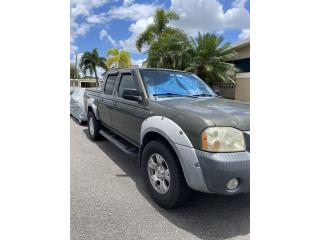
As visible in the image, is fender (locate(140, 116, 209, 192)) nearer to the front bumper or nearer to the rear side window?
the front bumper

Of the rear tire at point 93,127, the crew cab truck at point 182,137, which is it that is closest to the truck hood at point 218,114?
the crew cab truck at point 182,137

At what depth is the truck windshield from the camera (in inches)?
142

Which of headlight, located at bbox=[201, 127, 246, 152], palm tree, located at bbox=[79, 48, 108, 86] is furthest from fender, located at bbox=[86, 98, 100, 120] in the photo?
palm tree, located at bbox=[79, 48, 108, 86]

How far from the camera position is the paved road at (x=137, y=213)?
94.6 inches

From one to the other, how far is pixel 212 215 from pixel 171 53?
1353cm

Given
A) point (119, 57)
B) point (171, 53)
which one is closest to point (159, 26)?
point (171, 53)

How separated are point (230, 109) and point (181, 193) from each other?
1139 millimetres

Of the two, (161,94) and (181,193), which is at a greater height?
(161,94)

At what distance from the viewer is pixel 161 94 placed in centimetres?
354

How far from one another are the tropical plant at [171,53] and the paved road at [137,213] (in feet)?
40.9

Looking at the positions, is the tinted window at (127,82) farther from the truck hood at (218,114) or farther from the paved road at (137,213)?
the paved road at (137,213)

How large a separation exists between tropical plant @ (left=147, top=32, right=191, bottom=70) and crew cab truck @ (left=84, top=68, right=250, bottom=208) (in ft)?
38.1
